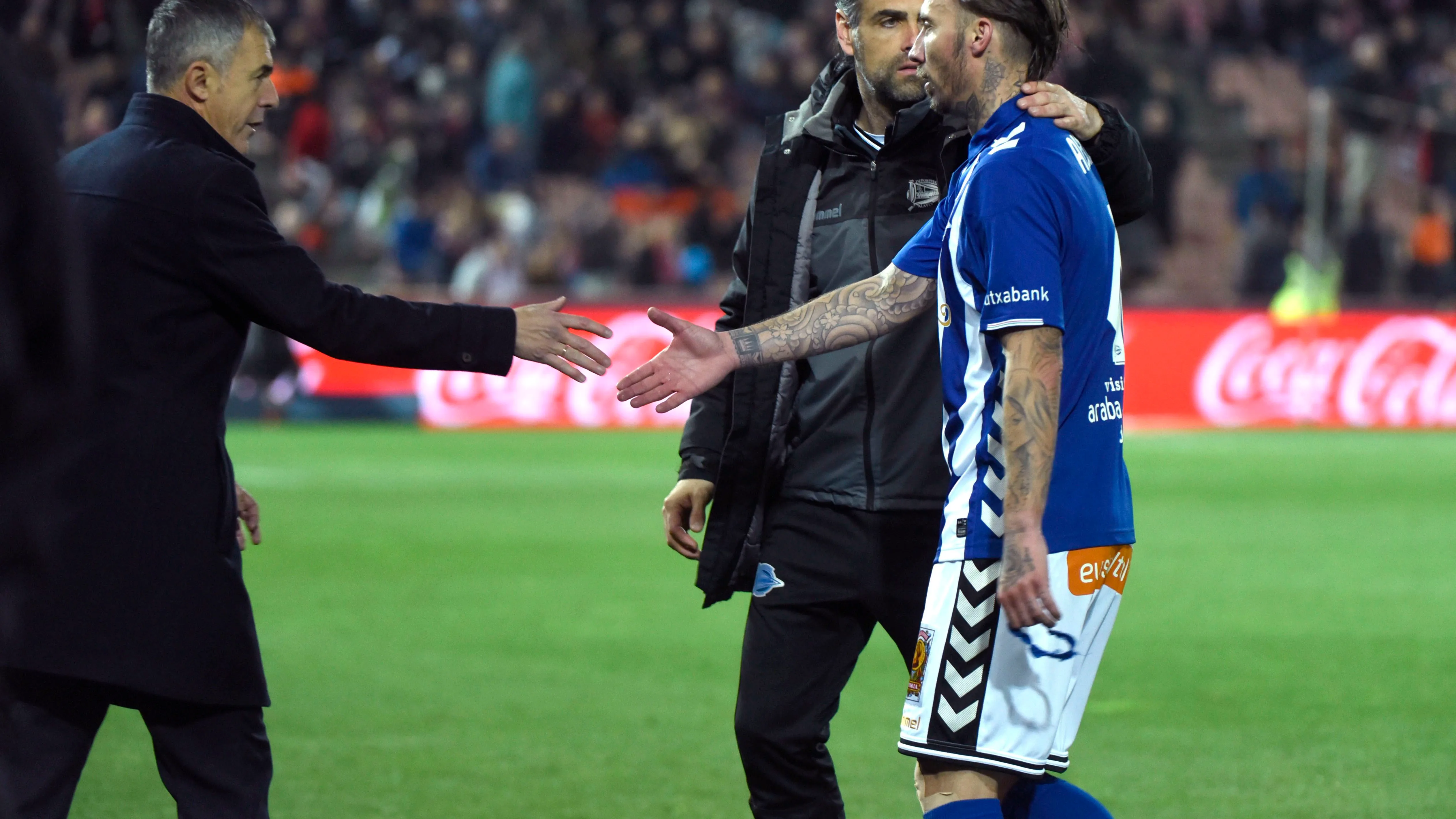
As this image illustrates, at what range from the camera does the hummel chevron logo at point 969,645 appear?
3326 mm

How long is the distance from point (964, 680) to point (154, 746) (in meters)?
1.64

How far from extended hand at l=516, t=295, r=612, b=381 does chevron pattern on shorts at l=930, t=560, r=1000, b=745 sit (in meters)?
0.92

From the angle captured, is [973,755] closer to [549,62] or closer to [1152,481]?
[1152,481]

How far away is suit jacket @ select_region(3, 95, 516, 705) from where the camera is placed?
340 cm

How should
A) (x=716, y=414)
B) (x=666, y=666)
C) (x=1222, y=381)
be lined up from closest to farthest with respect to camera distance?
(x=716, y=414) → (x=666, y=666) → (x=1222, y=381)

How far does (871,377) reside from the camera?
4309 millimetres

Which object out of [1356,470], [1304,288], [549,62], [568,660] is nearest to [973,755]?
[568,660]

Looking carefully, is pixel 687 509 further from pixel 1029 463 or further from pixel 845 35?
pixel 1029 463

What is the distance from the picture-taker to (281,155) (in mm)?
23094

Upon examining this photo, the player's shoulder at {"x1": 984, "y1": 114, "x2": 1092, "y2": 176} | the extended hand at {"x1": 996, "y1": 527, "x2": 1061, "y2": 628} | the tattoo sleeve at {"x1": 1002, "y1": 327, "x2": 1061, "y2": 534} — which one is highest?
the player's shoulder at {"x1": 984, "y1": 114, "x2": 1092, "y2": 176}

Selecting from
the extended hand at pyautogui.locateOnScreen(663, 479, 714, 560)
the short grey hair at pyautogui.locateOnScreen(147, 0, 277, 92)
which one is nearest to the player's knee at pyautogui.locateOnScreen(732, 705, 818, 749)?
the extended hand at pyautogui.locateOnScreen(663, 479, 714, 560)

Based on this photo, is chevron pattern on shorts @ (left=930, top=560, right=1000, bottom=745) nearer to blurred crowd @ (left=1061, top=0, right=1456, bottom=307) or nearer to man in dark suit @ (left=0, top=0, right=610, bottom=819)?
man in dark suit @ (left=0, top=0, right=610, bottom=819)

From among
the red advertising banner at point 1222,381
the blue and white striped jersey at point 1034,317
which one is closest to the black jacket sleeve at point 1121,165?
the blue and white striped jersey at point 1034,317

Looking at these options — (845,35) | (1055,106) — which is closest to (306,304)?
(1055,106)
